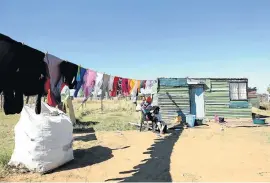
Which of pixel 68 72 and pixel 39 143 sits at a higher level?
pixel 68 72

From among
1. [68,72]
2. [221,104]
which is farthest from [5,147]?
[221,104]

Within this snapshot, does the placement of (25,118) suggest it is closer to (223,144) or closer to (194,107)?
(223,144)

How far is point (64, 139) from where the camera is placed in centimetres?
748

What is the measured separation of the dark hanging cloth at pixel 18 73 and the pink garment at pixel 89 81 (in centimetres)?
500

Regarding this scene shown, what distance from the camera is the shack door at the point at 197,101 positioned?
1856 cm

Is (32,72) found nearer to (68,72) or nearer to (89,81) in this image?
(68,72)

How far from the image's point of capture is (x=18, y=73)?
16.3ft

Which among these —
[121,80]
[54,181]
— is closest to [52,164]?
[54,181]

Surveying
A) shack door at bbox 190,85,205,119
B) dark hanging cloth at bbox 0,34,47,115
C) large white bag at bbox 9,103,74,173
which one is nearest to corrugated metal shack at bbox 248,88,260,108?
shack door at bbox 190,85,205,119

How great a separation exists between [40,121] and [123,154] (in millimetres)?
3111

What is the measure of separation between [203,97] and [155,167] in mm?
12013

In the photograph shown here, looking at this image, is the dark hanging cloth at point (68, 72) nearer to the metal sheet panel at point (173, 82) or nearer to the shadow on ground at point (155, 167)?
the shadow on ground at point (155, 167)

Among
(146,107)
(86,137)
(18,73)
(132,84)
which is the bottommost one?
(86,137)

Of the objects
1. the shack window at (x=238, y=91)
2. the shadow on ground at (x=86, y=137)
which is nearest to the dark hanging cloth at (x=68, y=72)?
the shadow on ground at (x=86, y=137)
